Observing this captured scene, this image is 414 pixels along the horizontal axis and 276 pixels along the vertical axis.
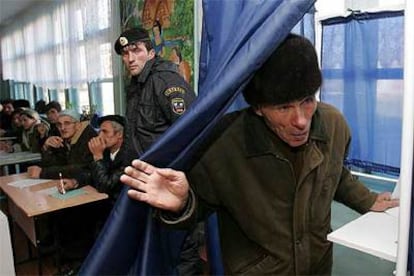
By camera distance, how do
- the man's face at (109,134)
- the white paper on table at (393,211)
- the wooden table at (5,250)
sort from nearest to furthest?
the white paper on table at (393,211), the wooden table at (5,250), the man's face at (109,134)

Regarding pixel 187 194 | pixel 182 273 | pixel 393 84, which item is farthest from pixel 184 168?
pixel 182 273

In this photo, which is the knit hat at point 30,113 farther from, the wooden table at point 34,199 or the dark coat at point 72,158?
the wooden table at point 34,199

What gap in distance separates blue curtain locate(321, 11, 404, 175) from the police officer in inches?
26.0

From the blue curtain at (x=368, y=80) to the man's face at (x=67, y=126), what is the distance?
1300 millimetres

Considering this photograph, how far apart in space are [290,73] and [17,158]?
5.16 ft

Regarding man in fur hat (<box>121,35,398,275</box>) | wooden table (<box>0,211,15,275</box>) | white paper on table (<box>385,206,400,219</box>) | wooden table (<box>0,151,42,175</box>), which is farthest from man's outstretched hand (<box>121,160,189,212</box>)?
wooden table (<box>0,151,42,175</box>)

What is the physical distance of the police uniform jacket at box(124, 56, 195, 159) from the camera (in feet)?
5.56

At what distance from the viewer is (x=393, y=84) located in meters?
1.36

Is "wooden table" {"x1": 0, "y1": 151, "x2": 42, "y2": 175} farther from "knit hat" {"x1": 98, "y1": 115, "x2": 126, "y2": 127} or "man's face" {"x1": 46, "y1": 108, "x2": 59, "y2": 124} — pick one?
"knit hat" {"x1": 98, "y1": 115, "x2": 126, "y2": 127}

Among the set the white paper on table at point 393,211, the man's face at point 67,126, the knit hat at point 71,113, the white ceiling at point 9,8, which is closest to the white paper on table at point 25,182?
the man's face at point 67,126

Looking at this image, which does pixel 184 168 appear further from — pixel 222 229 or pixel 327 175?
pixel 327 175

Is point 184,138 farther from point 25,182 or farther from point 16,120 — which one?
point 25,182

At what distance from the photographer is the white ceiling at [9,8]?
1.67 metres

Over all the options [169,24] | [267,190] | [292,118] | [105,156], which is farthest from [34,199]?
[292,118]
